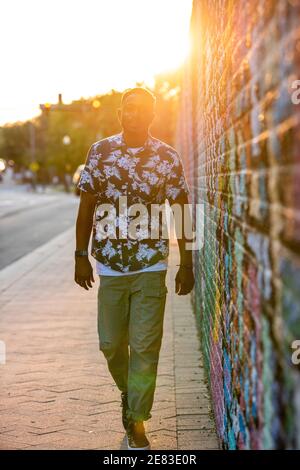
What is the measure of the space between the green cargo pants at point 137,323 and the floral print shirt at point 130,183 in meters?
0.11

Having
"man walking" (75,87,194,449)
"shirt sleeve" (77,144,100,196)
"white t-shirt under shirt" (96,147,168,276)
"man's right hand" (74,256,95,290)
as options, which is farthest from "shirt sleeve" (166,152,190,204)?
"man's right hand" (74,256,95,290)

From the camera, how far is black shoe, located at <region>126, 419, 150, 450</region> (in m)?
4.35

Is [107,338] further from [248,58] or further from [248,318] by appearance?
[248,58]

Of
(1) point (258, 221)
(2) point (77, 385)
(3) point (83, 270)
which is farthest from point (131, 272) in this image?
(1) point (258, 221)

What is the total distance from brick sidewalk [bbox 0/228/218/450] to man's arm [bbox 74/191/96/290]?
887mm

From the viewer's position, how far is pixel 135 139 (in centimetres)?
443

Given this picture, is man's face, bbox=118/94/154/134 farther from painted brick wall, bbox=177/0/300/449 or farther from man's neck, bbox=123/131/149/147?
painted brick wall, bbox=177/0/300/449

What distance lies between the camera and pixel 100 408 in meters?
5.11

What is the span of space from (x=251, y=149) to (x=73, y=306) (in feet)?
21.6

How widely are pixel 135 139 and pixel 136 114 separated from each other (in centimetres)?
14

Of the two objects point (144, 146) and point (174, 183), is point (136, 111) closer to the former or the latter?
point (144, 146)

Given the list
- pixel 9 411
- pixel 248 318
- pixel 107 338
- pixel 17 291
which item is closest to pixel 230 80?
pixel 248 318

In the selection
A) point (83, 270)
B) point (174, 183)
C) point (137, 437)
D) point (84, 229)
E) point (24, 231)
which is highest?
point (174, 183)

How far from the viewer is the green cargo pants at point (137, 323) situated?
4445 millimetres
